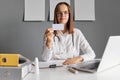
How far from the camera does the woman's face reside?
83.2 inches

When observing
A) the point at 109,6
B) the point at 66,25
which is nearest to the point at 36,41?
the point at 66,25

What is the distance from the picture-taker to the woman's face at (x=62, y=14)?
211cm

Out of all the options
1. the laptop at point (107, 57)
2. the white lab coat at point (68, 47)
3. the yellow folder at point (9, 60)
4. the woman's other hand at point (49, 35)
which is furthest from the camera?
the white lab coat at point (68, 47)

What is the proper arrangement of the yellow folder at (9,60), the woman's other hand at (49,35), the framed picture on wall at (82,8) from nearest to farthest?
the yellow folder at (9,60) → the woman's other hand at (49,35) → the framed picture on wall at (82,8)

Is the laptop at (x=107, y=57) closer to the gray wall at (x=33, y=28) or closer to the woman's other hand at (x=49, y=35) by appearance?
the woman's other hand at (x=49, y=35)

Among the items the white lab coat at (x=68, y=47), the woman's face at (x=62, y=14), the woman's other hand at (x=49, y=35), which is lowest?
the white lab coat at (x=68, y=47)

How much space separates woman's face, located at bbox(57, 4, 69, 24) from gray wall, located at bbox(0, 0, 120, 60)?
617mm

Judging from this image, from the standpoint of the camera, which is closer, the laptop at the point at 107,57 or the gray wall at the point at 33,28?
the laptop at the point at 107,57

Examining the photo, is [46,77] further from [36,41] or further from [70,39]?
[36,41]

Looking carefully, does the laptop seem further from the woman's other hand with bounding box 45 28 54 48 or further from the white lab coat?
the white lab coat

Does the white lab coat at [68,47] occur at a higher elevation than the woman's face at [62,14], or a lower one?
lower

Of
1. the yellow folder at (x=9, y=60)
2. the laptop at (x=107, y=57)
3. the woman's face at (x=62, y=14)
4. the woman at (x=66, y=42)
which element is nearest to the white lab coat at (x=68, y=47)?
the woman at (x=66, y=42)

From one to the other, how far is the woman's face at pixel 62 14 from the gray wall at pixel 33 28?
617 mm

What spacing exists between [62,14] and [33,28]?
73 cm
